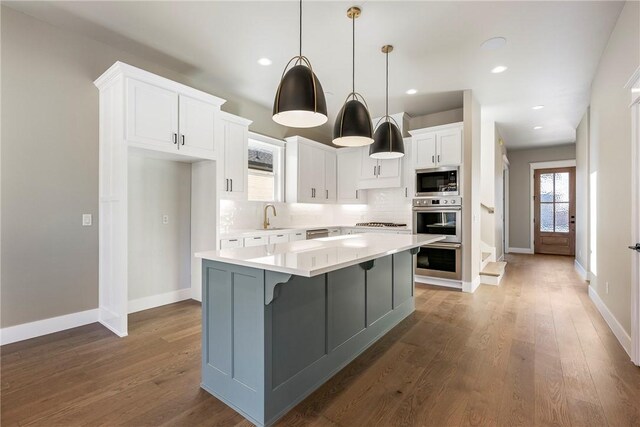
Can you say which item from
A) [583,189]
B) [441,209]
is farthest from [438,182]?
[583,189]

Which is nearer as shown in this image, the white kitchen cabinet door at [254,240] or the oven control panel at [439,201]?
the white kitchen cabinet door at [254,240]

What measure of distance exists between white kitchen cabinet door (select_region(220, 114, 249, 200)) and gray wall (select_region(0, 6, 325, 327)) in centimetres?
138

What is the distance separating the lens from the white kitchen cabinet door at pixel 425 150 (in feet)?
Result: 15.9

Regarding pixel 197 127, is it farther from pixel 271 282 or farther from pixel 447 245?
pixel 447 245

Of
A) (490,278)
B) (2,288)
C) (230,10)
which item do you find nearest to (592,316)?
(490,278)

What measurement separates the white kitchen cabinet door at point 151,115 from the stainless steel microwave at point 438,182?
3.59m

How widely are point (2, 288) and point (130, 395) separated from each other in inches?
70.9

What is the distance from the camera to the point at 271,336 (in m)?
1.74

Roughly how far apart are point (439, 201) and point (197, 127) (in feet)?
11.6

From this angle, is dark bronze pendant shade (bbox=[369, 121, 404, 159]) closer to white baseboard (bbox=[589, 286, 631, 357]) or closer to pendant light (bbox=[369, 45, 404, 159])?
pendant light (bbox=[369, 45, 404, 159])

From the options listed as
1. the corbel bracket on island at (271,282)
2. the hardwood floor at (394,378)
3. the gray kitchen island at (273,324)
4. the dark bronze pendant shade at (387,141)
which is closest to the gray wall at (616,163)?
the hardwood floor at (394,378)

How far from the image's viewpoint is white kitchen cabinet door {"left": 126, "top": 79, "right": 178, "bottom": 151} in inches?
118

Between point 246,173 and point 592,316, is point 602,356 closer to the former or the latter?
point 592,316

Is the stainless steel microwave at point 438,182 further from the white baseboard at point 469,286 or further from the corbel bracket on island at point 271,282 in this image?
the corbel bracket on island at point 271,282
